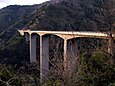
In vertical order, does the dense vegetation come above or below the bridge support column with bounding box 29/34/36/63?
above

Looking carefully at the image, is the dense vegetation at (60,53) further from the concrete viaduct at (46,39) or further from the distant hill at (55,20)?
the concrete viaduct at (46,39)

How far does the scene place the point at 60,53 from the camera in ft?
32.2

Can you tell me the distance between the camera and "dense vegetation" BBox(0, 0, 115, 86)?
24.4 ft

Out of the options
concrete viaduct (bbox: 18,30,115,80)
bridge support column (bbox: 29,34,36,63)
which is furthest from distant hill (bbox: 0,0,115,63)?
bridge support column (bbox: 29,34,36,63)

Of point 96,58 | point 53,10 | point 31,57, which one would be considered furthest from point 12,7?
point 96,58

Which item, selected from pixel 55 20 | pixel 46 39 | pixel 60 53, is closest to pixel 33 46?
pixel 46 39

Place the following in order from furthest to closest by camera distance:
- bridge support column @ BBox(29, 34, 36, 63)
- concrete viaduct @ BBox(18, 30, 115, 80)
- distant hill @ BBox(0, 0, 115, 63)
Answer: distant hill @ BBox(0, 0, 115, 63) → bridge support column @ BBox(29, 34, 36, 63) → concrete viaduct @ BBox(18, 30, 115, 80)

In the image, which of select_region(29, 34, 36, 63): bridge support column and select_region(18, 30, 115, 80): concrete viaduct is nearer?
select_region(18, 30, 115, 80): concrete viaduct

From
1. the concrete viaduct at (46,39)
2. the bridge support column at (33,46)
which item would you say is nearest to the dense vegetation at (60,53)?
the concrete viaduct at (46,39)

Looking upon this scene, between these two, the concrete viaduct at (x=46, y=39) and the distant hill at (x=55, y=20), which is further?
the distant hill at (x=55, y=20)

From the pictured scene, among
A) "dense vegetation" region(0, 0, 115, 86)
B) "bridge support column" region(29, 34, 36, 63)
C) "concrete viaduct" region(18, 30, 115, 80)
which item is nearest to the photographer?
"dense vegetation" region(0, 0, 115, 86)

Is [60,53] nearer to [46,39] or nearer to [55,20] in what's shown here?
[46,39]

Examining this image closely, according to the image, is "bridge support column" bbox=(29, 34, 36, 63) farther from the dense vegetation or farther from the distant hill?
the distant hill

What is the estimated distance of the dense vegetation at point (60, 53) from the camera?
745 cm
